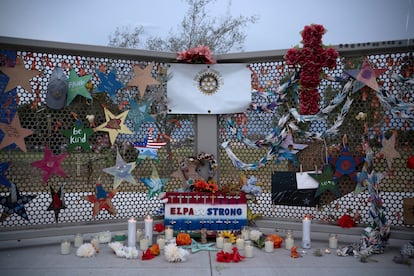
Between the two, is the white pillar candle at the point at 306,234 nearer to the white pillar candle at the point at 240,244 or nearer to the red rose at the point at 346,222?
the red rose at the point at 346,222

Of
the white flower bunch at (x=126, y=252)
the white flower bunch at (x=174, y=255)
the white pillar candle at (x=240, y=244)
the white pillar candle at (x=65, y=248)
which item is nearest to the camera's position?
the white flower bunch at (x=174, y=255)

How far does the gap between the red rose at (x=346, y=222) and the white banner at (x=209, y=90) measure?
2037mm

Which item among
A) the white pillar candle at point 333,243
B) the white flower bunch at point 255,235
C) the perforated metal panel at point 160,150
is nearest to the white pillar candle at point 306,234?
the white pillar candle at point 333,243

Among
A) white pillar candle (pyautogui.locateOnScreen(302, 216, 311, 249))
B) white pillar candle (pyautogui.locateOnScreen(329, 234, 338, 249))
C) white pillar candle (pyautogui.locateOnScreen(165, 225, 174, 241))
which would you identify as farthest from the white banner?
white pillar candle (pyautogui.locateOnScreen(329, 234, 338, 249))

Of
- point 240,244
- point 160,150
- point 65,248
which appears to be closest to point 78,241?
point 65,248

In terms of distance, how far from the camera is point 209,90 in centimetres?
538

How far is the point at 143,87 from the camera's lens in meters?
5.19

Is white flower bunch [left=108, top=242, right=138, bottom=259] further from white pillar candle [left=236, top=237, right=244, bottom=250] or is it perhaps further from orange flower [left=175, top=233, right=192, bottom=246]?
white pillar candle [left=236, top=237, right=244, bottom=250]

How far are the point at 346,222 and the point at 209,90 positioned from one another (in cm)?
265

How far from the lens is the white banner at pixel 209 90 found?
533 centimetres

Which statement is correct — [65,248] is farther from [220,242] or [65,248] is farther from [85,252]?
[220,242]

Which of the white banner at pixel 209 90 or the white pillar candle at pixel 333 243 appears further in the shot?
the white banner at pixel 209 90

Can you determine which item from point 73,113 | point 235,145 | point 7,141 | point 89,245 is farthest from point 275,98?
point 7,141

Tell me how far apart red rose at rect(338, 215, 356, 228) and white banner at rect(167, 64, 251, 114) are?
6.68 feet
